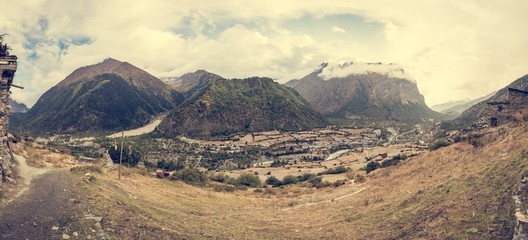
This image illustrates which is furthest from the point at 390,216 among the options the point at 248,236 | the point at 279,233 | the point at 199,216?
the point at 199,216

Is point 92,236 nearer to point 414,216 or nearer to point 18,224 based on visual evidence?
point 18,224

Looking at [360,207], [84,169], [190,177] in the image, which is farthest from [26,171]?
[360,207]

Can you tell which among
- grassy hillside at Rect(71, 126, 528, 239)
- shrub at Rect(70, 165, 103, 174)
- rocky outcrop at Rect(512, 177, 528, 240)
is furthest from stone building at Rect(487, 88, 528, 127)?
shrub at Rect(70, 165, 103, 174)

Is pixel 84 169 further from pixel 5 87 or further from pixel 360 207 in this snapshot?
pixel 360 207

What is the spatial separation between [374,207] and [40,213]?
25396mm

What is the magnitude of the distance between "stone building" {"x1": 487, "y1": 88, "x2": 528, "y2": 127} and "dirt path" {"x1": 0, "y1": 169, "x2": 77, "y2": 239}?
179ft

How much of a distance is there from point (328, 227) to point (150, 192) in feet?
61.9

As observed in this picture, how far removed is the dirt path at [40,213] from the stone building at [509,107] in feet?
179

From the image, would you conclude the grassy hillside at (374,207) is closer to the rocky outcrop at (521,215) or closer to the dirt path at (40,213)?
the rocky outcrop at (521,215)

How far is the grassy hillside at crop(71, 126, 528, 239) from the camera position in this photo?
23.1 metres

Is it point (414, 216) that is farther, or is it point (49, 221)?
point (414, 216)

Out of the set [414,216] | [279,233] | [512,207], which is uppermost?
[512,207]

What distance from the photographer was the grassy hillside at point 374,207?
75.9 feet

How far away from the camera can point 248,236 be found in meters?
28.0
